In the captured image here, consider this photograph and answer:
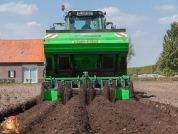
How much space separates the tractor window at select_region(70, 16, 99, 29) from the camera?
1330 centimetres

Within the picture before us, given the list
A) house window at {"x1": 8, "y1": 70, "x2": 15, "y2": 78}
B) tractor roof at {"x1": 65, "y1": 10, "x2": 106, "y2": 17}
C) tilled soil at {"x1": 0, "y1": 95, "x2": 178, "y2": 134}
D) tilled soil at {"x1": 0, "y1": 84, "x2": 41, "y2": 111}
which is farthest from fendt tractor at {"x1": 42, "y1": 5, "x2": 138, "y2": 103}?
house window at {"x1": 8, "y1": 70, "x2": 15, "y2": 78}

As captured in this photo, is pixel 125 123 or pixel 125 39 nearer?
pixel 125 123

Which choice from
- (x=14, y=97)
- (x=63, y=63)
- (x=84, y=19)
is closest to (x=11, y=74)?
(x=14, y=97)

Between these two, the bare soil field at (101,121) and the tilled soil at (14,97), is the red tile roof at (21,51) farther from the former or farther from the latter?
the bare soil field at (101,121)

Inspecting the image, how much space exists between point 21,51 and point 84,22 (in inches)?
1178

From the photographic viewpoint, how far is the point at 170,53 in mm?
54062

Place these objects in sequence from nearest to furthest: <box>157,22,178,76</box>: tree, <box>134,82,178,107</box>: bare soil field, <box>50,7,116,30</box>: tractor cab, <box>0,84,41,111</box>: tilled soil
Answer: <box>0,84,41,111</box>: tilled soil
<box>50,7,116,30</box>: tractor cab
<box>134,82,178,107</box>: bare soil field
<box>157,22,178,76</box>: tree

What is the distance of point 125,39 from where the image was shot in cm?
1142

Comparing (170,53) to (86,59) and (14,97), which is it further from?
(86,59)

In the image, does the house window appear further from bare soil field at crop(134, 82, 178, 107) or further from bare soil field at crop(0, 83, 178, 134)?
bare soil field at crop(0, 83, 178, 134)

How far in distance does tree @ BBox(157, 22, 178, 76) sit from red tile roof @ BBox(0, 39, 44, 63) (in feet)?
70.3

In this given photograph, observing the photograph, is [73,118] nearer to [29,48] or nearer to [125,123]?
[125,123]

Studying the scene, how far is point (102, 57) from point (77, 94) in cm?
152

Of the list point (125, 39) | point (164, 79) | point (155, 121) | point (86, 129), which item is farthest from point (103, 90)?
point (164, 79)
